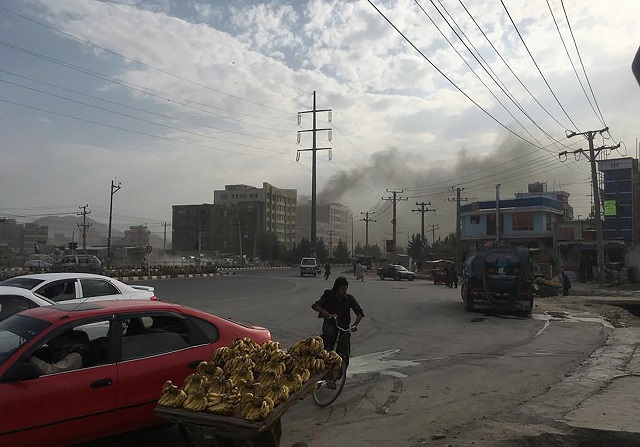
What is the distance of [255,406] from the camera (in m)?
3.82

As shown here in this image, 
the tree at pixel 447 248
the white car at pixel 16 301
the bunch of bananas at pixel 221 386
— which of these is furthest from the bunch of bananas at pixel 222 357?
Answer: the tree at pixel 447 248

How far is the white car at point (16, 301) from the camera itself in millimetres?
9367

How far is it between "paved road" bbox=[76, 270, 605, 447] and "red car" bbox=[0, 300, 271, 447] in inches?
25.6

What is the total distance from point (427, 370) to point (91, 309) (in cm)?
552

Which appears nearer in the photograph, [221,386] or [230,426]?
[230,426]

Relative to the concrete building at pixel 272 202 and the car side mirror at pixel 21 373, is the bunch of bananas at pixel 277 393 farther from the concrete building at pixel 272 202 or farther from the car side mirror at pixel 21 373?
the concrete building at pixel 272 202

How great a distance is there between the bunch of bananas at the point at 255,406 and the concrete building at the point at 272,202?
125m

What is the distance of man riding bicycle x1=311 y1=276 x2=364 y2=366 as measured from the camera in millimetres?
6930

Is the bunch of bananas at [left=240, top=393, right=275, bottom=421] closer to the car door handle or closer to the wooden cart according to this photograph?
the wooden cart

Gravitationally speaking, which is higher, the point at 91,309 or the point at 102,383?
the point at 91,309

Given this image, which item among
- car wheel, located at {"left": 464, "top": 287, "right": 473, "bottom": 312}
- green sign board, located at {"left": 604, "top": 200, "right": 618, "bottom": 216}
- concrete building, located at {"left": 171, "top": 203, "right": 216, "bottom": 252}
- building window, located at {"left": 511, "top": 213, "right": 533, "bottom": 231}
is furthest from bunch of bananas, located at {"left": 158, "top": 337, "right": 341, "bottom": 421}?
concrete building, located at {"left": 171, "top": 203, "right": 216, "bottom": 252}

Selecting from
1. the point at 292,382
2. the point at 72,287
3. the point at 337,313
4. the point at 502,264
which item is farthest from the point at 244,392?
the point at 502,264

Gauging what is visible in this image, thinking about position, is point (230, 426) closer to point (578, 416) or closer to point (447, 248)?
point (578, 416)

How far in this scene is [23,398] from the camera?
397 cm
